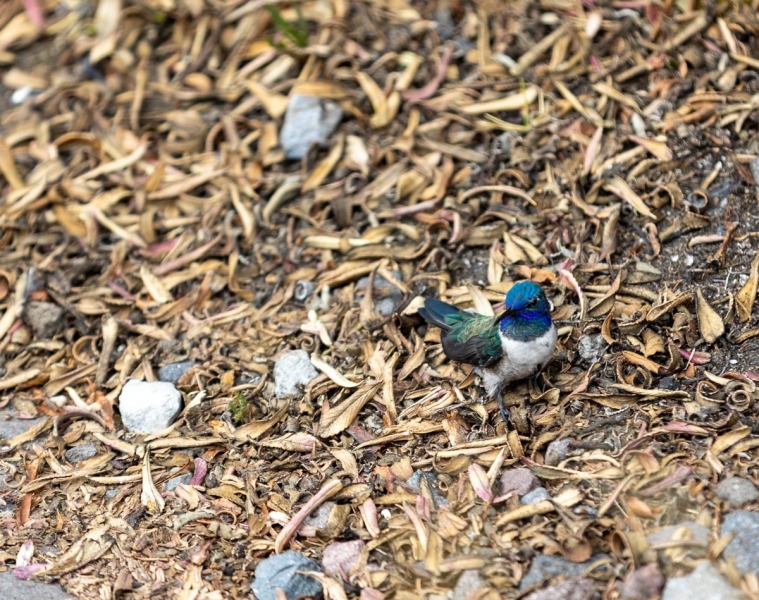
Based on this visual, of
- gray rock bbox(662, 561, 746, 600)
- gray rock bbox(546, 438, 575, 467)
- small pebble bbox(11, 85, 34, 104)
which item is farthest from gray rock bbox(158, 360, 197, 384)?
small pebble bbox(11, 85, 34, 104)

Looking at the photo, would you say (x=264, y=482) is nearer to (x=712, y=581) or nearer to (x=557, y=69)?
(x=712, y=581)

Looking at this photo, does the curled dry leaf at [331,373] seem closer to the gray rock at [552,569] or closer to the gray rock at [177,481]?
the gray rock at [177,481]

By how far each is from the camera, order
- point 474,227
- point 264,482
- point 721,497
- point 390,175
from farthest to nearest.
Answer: point 390,175, point 474,227, point 264,482, point 721,497

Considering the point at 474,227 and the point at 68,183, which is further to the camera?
the point at 68,183

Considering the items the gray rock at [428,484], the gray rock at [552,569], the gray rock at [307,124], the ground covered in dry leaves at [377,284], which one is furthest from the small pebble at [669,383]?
the gray rock at [307,124]

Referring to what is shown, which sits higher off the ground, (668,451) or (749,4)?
(749,4)

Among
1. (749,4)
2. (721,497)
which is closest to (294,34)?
(749,4)

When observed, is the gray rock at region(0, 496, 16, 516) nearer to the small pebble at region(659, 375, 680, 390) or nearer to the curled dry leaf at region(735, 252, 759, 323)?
the small pebble at region(659, 375, 680, 390)
